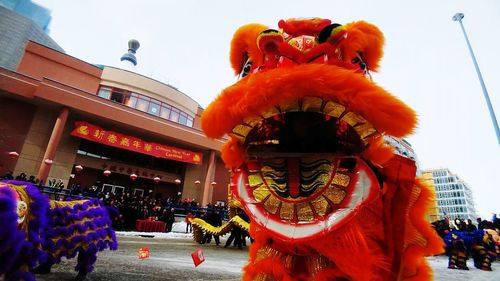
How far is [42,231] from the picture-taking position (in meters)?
1.99

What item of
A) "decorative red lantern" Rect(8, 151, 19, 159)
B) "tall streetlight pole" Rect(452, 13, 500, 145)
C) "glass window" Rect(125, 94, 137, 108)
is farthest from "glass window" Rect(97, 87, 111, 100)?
"tall streetlight pole" Rect(452, 13, 500, 145)

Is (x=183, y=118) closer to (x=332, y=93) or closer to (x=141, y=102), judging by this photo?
(x=141, y=102)

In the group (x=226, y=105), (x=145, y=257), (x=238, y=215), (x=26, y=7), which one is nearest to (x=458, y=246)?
(x=238, y=215)

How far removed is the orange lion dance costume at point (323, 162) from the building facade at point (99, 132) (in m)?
14.6

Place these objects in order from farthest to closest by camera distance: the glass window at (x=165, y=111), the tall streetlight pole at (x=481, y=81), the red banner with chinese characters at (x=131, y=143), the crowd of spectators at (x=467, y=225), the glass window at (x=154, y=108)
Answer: the glass window at (x=165, y=111), the glass window at (x=154, y=108), the red banner with chinese characters at (x=131, y=143), the crowd of spectators at (x=467, y=225), the tall streetlight pole at (x=481, y=81)

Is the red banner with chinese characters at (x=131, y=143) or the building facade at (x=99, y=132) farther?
the red banner with chinese characters at (x=131, y=143)

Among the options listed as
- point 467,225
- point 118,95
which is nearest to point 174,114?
point 118,95

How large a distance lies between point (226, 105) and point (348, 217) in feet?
2.37

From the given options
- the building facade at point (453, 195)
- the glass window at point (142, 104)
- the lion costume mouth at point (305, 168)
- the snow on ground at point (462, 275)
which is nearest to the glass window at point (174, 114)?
the glass window at point (142, 104)

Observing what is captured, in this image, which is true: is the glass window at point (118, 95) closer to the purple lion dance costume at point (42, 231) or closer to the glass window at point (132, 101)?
the glass window at point (132, 101)

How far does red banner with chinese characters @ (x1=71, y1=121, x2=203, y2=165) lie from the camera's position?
570 inches

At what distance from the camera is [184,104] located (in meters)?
21.5

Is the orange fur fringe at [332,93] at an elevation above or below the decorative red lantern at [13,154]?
below

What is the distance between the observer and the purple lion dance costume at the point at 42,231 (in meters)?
1.54
